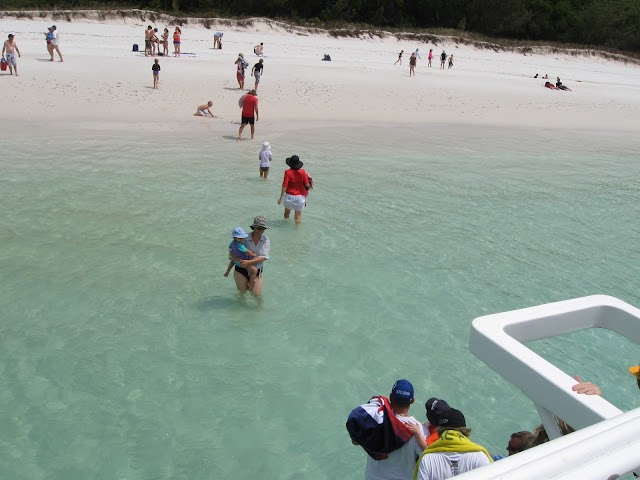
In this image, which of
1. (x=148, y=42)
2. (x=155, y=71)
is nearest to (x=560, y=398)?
(x=155, y=71)

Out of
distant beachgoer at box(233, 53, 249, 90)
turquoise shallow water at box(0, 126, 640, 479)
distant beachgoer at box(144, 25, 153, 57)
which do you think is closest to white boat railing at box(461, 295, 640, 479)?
turquoise shallow water at box(0, 126, 640, 479)

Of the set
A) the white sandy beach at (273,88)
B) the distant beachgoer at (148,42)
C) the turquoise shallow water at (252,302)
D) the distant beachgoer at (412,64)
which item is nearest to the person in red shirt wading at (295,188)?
the turquoise shallow water at (252,302)

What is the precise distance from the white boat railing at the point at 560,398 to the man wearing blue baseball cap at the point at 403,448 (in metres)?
1.69

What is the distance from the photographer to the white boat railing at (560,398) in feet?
5.56

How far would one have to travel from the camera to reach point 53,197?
44.7 ft

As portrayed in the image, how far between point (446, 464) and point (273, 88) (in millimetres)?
25575

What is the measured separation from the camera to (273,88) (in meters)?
27.8

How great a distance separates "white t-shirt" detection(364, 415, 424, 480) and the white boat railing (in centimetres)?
182

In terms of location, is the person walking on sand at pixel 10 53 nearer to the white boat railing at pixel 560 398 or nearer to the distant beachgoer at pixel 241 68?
the distant beachgoer at pixel 241 68

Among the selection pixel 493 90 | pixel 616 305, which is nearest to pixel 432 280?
pixel 616 305

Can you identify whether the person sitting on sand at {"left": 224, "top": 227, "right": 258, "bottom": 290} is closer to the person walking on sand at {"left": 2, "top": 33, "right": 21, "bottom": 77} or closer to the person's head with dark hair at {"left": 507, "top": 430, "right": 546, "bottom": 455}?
the person's head with dark hair at {"left": 507, "top": 430, "right": 546, "bottom": 455}

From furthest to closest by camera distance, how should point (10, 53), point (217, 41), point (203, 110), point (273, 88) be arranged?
point (217, 41)
point (273, 88)
point (10, 53)
point (203, 110)

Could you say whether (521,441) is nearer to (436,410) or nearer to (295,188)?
(436,410)

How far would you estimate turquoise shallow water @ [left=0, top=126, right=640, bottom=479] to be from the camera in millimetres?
6504
